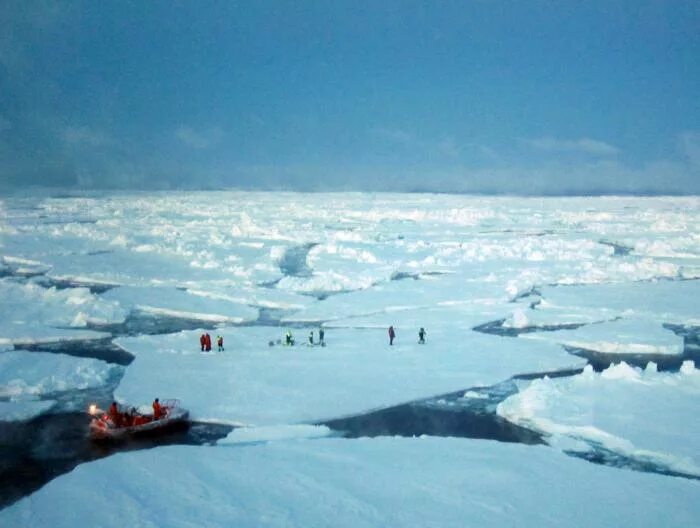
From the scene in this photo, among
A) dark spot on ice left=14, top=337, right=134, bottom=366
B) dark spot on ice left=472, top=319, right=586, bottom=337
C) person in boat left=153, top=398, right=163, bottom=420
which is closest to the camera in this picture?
person in boat left=153, top=398, right=163, bottom=420

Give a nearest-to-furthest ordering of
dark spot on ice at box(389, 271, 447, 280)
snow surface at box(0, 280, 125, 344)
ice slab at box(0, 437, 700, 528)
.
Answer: ice slab at box(0, 437, 700, 528) → snow surface at box(0, 280, 125, 344) → dark spot on ice at box(389, 271, 447, 280)

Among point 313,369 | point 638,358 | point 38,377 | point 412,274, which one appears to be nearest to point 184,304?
point 38,377

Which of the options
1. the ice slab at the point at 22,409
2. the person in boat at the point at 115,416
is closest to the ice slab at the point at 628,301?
the person in boat at the point at 115,416

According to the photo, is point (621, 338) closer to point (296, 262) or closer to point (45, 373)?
point (45, 373)

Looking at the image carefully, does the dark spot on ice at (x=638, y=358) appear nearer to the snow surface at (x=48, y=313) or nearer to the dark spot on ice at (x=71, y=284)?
the snow surface at (x=48, y=313)

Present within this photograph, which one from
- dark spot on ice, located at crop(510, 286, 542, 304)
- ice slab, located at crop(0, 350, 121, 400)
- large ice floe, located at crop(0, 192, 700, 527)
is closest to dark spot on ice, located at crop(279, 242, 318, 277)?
large ice floe, located at crop(0, 192, 700, 527)

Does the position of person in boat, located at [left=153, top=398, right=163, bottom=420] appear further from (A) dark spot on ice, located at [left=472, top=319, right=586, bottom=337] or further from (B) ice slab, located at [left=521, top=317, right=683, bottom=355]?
(B) ice slab, located at [left=521, top=317, right=683, bottom=355]

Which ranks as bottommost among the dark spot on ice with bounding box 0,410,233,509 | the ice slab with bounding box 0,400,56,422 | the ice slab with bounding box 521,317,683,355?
the dark spot on ice with bounding box 0,410,233,509
